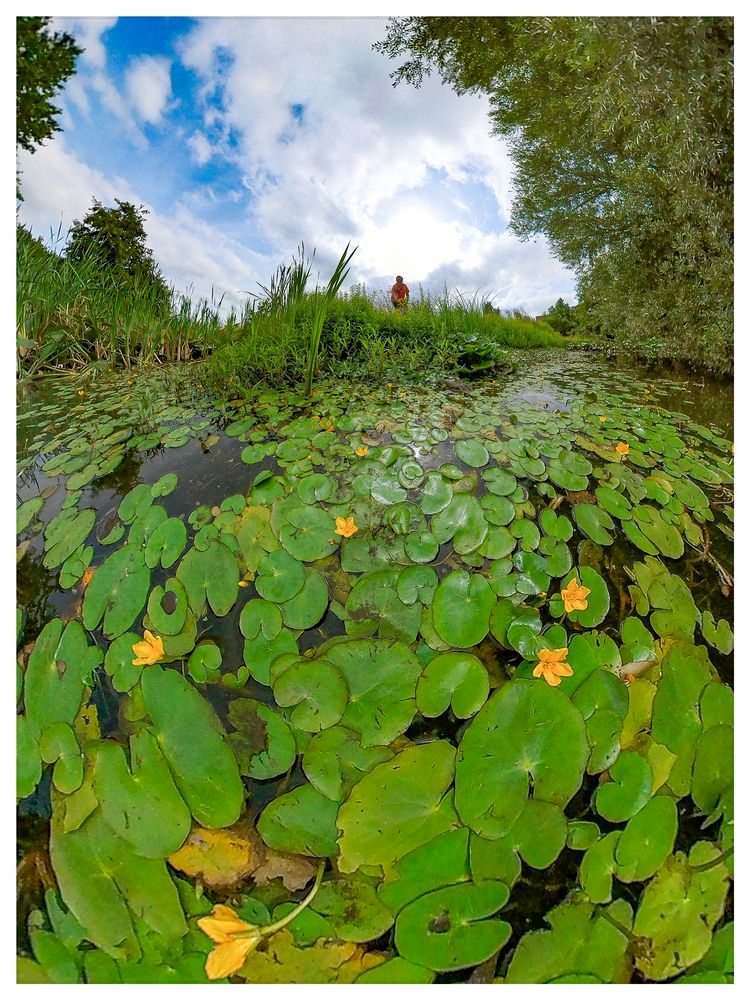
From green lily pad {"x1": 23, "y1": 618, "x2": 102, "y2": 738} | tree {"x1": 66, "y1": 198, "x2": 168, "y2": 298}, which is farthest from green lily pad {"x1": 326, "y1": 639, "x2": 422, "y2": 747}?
tree {"x1": 66, "y1": 198, "x2": 168, "y2": 298}

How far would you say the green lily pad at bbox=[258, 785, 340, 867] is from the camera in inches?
22.0

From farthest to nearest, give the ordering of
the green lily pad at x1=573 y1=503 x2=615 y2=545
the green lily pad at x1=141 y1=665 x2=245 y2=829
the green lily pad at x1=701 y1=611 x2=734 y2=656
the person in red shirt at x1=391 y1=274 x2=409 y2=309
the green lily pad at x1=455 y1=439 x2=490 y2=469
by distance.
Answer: the person in red shirt at x1=391 y1=274 x2=409 y2=309 → the green lily pad at x1=455 y1=439 x2=490 y2=469 → the green lily pad at x1=573 y1=503 x2=615 y2=545 → the green lily pad at x1=701 y1=611 x2=734 y2=656 → the green lily pad at x1=141 y1=665 x2=245 y2=829

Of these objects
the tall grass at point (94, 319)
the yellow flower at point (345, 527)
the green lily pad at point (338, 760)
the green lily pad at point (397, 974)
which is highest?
the tall grass at point (94, 319)

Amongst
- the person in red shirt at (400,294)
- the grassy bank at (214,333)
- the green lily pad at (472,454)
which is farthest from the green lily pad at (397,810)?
the person in red shirt at (400,294)

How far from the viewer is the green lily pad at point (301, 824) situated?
0.56 metres

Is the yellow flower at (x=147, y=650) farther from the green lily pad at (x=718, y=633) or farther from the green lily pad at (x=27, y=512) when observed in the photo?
the green lily pad at (x=718, y=633)

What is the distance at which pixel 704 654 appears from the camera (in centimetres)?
76

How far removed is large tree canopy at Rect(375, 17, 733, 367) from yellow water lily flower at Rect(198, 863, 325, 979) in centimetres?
165

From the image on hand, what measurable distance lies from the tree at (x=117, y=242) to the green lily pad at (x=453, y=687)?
1.63 metres

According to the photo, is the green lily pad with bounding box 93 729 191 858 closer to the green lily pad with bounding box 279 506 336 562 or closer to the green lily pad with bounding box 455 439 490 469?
the green lily pad with bounding box 279 506 336 562

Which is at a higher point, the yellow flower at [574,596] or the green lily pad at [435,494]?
the green lily pad at [435,494]

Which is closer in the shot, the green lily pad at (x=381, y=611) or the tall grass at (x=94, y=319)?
the green lily pad at (x=381, y=611)

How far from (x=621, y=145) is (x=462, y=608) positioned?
143 cm

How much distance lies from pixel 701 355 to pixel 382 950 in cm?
166
